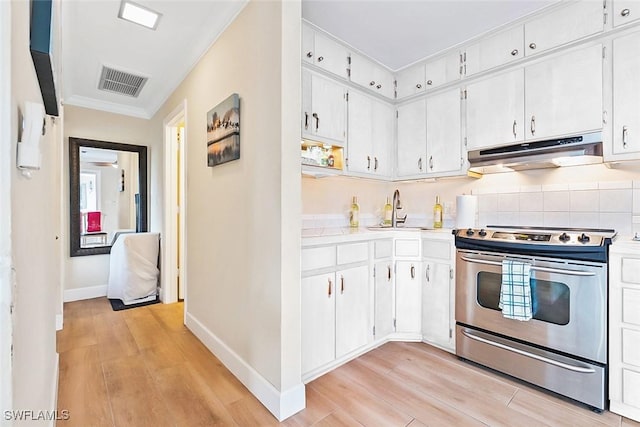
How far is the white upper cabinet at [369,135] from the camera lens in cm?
279

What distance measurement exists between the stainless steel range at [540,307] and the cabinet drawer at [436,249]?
11 cm

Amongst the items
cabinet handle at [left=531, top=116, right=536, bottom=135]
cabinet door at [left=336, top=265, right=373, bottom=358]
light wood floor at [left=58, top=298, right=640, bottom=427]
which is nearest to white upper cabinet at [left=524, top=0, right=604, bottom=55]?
cabinet handle at [left=531, top=116, right=536, bottom=135]

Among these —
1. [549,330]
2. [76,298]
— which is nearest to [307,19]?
[549,330]

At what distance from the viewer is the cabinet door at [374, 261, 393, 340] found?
2504 mm

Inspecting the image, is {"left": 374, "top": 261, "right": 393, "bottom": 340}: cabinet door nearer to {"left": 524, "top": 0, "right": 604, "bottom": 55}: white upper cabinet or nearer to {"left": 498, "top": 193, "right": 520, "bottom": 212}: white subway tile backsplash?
{"left": 498, "top": 193, "right": 520, "bottom": 212}: white subway tile backsplash

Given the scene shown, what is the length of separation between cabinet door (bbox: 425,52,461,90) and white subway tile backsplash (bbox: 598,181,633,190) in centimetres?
137

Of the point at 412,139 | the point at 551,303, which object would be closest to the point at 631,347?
the point at 551,303

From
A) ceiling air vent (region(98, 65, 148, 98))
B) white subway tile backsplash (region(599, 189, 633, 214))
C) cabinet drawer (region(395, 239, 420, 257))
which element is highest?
ceiling air vent (region(98, 65, 148, 98))

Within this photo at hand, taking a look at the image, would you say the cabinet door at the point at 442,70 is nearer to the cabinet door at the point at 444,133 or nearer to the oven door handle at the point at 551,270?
the cabinet door at the point at 444,133

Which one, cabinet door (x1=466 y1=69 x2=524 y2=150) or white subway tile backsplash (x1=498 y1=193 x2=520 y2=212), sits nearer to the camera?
cabinet door (x1=466 y1=69 x2=524 y2=150)

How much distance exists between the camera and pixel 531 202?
2543 mm

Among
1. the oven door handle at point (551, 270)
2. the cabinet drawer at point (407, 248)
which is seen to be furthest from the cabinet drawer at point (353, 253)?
the oven door handle at point (551, 270)

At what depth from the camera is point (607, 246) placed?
1.75 metres

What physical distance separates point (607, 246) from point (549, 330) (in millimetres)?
604
